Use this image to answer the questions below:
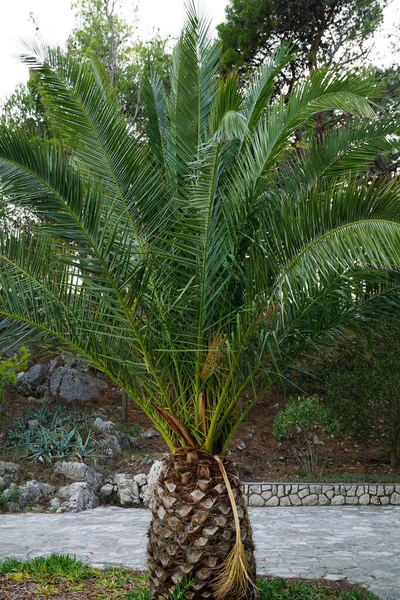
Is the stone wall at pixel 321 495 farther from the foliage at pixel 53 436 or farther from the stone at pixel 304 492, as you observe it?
the foliage at pixel 53 436

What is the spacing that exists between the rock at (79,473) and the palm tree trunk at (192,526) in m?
6.26

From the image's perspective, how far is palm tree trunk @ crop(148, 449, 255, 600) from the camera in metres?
4.71

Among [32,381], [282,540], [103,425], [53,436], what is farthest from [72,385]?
[282,540]

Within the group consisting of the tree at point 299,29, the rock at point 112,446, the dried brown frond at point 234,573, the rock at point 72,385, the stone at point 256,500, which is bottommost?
the stone at point 256,500

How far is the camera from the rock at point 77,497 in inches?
397

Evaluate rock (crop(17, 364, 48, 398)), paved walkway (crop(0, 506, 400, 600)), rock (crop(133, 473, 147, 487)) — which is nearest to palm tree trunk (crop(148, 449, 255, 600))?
paved walkway (crop(0, 506, 400, 600))

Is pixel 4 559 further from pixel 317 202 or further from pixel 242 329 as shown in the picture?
pixel 317 202

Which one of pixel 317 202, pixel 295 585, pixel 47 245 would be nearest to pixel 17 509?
pixel 295 585

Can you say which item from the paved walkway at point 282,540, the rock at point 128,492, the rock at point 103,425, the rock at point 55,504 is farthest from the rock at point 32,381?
the paved walkway at point 282,540

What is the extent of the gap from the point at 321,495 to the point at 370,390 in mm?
2152

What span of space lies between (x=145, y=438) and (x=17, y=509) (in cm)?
417

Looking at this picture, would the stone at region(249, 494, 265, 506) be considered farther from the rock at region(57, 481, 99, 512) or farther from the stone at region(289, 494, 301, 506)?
the rock at region(57, 481, 99, 512)

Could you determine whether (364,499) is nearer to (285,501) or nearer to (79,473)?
(285,501)

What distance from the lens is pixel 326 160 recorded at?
5.28 m
